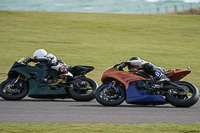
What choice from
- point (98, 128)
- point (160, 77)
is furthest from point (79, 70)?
point (98, 128)

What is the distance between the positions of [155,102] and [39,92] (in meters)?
2.99

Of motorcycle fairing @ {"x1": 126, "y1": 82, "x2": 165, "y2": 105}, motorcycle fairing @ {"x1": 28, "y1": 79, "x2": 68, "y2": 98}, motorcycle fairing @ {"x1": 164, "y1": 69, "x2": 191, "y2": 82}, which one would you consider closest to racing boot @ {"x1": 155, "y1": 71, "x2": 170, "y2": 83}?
motorcycle fairing @ {"x1": 164, "y1": 69, "x2": 191, "y2": 82}

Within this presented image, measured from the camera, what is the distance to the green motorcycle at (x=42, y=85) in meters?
8.95

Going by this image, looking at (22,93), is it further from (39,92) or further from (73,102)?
(73,102)

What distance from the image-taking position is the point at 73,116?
690 centimetres

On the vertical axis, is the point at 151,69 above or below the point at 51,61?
below

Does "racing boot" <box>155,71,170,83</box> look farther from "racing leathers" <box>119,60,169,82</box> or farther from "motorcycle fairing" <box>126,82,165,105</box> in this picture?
"motorcycle fairing" <box>126,82,165,105</box>

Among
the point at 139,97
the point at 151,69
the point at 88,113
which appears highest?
the point at 151,69

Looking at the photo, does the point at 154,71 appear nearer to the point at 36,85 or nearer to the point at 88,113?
the point at 88,113

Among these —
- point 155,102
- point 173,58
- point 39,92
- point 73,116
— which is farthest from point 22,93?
point 173,58

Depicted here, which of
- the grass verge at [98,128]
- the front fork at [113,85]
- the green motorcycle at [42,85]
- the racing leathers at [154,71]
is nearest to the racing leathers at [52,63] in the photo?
the green motorcycle at [42,85]

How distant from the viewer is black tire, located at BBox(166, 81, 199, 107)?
307 inches

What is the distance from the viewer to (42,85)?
907cm

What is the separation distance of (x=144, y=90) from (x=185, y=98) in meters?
0.94
